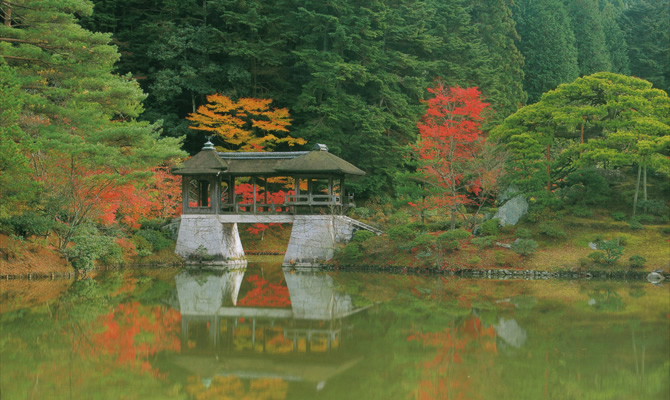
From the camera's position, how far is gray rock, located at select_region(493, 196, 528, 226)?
74.3ft

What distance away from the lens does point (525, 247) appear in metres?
19.7

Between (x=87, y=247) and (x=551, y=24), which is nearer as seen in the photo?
(x=87, y=247)

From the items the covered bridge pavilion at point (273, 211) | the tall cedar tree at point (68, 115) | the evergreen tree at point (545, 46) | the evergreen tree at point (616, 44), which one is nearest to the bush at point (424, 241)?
the covered bridge pavilion at point (273, 211)

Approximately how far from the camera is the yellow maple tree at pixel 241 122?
29094 millimetres

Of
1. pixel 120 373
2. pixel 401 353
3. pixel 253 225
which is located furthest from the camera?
pixel 253 225

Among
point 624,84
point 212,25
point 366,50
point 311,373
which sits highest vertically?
point 212,25

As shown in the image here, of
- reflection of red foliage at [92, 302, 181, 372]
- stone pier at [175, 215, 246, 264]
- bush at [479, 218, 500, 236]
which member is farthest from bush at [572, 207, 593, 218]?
reflection of red foliage at [92, 302, 181, 372]

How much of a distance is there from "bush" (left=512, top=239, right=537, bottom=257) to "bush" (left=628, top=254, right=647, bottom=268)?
2613 millimetres

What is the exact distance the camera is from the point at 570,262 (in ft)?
63.6

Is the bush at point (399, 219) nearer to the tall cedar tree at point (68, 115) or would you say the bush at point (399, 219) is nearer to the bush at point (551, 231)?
the bush at point (551, 231)

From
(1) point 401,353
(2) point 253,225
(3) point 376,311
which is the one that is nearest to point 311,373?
(1) point 401,353

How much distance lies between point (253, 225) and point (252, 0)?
1132cm

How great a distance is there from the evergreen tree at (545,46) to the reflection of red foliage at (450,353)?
30368 millimetres

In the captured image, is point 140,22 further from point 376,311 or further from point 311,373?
point 311,373
